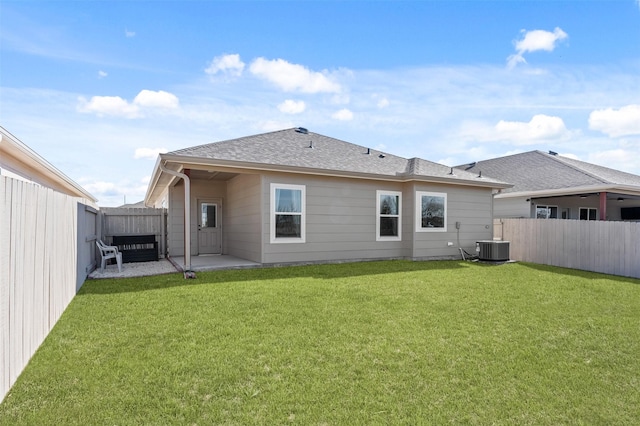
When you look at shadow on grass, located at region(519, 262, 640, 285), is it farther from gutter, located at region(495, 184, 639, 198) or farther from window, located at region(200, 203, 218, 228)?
window, located at region(200, 203, 218, 228)

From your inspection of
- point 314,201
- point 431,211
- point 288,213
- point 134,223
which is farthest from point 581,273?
point 134,223

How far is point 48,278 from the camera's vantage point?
150 inches

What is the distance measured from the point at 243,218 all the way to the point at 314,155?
2766 mm

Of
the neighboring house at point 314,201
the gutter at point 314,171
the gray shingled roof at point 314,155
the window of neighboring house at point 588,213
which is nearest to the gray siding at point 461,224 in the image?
the neighboring house at point 314,201

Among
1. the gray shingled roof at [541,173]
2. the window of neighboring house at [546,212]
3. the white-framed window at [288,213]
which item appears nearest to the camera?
the white-framed window at [288,213]

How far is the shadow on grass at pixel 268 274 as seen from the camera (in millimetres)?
6273

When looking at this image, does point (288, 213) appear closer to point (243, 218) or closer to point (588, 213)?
point (243, 218)

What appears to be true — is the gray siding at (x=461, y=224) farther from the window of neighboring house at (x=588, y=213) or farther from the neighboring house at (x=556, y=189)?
the window of neighboring house at (x=588, y=213)

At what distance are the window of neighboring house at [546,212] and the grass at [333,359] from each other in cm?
985

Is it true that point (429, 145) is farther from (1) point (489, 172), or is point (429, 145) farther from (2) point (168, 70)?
(2) point (168, 70)

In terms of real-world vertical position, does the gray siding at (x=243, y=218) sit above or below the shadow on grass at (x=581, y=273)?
above

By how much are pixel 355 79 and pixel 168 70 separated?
575cm

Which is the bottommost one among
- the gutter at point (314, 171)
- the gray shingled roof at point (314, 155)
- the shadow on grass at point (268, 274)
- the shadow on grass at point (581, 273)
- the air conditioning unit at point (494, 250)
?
the shadow on grass at point (581, 273)

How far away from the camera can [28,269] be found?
10.2 feet
